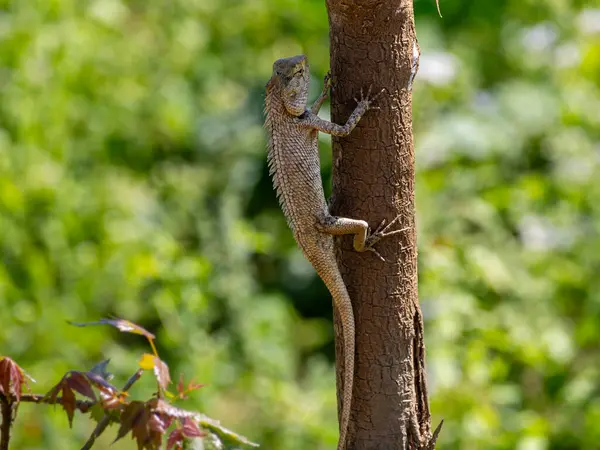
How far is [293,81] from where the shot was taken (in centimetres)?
323

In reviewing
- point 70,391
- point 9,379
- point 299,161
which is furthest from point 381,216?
point 9,379

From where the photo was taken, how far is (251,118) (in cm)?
648

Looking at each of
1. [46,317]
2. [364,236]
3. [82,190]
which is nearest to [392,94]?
[364,236]

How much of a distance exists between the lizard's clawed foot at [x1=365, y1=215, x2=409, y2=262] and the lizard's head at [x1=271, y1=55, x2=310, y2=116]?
0.77m

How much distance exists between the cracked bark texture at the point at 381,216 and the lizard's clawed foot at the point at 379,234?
17 millimetres

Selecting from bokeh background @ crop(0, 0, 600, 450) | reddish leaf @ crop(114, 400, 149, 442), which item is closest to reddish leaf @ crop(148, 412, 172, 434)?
reddish leaf @ crop(114, 400, 149, 442)

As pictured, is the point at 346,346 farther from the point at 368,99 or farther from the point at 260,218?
the point at 260,218

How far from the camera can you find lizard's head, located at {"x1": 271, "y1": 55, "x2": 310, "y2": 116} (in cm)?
320

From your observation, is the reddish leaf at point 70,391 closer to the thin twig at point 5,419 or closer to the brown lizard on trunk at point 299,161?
the thin twig at point 5,419

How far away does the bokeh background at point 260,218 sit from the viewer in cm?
473

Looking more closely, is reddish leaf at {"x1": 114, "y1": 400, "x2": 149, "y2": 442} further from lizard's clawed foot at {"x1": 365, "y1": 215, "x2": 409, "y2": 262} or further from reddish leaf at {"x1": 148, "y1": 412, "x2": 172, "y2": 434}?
lizard's clawed foot at {"x1": 365, "y1": 215, "x2": 409, "y2": 262}

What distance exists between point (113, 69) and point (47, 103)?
100 centimetres

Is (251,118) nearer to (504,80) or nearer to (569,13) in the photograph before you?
(504,80)

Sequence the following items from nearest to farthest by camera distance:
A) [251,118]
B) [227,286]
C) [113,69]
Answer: [227,286] < [251,118] < [113,69]
